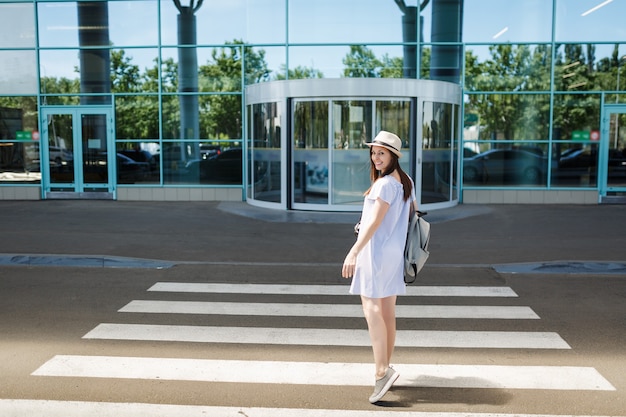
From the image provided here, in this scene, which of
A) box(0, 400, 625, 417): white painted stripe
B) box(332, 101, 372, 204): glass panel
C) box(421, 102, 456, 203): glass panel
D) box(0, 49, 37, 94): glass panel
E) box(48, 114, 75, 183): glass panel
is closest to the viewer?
box(0, 400, 625, 417): white painted stripe

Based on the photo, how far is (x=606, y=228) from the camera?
42.7 ft

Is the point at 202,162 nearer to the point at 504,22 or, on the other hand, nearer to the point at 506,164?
the point at 506,164

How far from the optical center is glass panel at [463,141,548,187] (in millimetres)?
18297

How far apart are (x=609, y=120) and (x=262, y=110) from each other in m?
9.72

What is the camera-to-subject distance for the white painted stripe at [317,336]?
6.05 meters

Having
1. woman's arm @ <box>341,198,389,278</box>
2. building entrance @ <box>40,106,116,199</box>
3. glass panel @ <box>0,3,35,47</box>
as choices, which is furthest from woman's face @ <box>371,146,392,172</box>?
glass panel @ <box>0,3,35,47</box>

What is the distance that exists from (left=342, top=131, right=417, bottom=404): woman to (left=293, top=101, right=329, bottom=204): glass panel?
10631mm

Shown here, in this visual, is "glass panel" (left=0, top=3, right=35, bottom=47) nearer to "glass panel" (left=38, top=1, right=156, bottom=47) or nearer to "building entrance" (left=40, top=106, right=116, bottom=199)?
"glass panel" (left=38, top=1, right=156, bottom=47)

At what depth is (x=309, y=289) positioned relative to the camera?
830 centimetres

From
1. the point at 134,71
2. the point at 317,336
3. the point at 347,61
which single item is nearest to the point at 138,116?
the point at 134,71

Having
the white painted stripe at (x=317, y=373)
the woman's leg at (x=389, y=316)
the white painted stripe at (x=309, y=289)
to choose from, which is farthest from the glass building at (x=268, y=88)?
the woman's leg at (x=389, y=316)

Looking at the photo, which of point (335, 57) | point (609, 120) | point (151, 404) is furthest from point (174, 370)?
point (609, 120)

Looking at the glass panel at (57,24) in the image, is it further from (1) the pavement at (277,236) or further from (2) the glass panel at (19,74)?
(1) the pavement at (277,236)

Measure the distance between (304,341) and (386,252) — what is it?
5.90 feet
